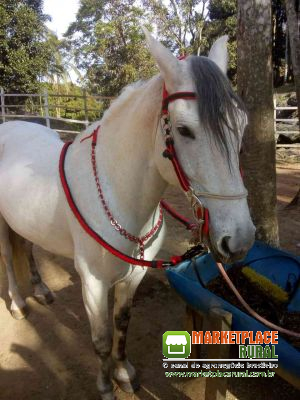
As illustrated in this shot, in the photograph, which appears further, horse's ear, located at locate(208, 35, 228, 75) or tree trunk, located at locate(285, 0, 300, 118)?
tree trunk, located at locate(285, 0, 300, 118)

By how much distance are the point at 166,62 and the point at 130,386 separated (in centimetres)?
194

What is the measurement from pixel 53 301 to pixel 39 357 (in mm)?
683

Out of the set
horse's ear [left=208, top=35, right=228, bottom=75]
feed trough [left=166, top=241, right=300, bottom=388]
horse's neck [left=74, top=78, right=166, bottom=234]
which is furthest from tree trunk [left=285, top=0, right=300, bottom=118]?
horse's neck [left=74, top=78, right=166, bottom=234]

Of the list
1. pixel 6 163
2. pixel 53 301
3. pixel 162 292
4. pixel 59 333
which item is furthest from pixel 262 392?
pixel 6 163

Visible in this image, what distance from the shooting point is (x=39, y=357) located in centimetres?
245

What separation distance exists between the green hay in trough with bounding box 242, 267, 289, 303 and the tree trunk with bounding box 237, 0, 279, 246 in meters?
0.69

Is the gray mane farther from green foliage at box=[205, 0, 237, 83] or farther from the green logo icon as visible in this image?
green foliage at box=[205, 0, 237, 83]

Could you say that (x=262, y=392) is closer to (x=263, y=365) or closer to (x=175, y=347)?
(x=263, y=365)

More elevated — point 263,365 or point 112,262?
point 112,262

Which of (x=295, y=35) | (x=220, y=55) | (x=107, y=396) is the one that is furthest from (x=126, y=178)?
(x=295, y=35)

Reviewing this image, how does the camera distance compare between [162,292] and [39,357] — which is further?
[162,292]

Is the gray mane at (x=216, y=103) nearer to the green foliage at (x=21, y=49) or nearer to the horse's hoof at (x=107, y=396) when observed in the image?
the horse's hoof at (x=107, y=396)

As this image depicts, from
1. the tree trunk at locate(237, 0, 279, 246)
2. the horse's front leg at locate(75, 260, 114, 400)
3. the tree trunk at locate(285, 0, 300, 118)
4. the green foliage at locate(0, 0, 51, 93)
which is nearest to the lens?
the horse's front leg at locate(75, 260, 114, 400)

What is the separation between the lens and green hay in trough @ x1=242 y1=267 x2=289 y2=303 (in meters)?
2.39
